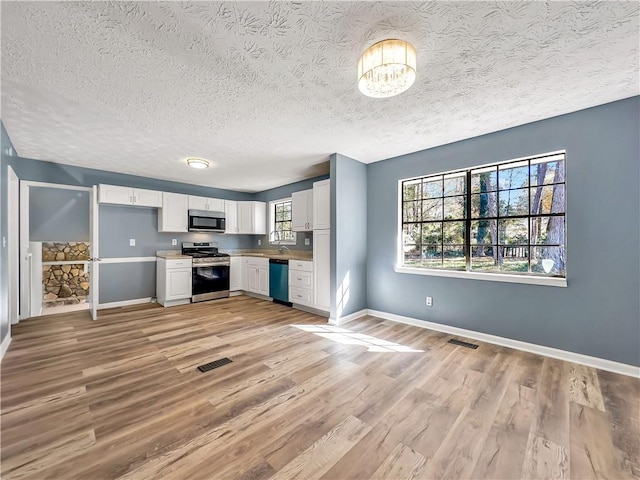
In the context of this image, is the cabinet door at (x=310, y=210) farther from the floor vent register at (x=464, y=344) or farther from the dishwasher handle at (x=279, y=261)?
the floor vent register at (x=464, y=344)

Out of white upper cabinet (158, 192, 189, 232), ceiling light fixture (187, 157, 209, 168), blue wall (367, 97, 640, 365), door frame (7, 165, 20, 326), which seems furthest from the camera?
white upper cabinet (158, 192, 189, 232)

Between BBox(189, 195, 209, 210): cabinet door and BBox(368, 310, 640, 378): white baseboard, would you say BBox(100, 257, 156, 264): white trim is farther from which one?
BBox(368, 310, 640, 378): white baseboard

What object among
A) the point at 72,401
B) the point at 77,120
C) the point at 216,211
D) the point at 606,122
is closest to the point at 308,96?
the point at 77,120

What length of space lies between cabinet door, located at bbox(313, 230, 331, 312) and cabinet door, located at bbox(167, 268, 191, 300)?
256cm

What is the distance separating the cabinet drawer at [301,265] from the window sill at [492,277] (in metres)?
1.41

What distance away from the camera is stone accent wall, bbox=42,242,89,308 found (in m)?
5.59

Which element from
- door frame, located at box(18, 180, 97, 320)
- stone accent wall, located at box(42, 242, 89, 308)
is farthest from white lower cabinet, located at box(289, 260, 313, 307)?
stone accent wall, located at box(42, 242, 89, 308)

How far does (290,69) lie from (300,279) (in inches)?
132

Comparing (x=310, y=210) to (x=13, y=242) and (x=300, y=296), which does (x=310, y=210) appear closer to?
(x=300, y=296)

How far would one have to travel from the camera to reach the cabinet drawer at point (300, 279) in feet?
14.9

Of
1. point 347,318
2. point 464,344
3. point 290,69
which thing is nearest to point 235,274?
point 347,318

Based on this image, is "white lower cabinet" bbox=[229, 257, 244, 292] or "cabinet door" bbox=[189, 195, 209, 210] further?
"white lower cabinet" bbox=[229, 257, 244, 292]

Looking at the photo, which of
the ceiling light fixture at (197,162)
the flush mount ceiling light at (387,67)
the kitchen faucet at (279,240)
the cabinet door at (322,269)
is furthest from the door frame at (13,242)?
the flush mount ceiling light at (387,67)

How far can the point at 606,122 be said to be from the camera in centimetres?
255
